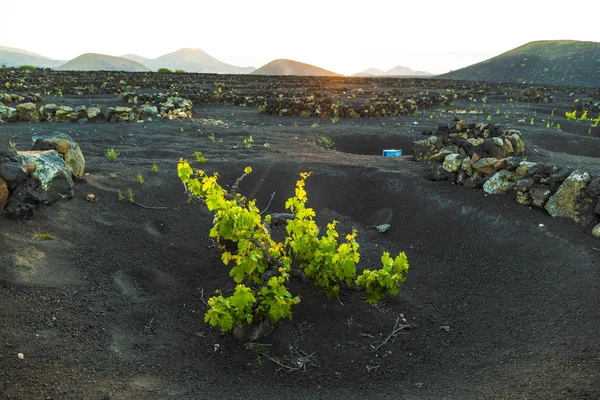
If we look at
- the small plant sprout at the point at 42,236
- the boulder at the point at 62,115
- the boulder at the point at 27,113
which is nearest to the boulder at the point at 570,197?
the small plant sprout at the point at 42,236

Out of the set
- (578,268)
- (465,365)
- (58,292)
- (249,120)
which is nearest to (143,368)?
(58,292)

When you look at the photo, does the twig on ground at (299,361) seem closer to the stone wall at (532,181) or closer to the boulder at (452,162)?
the stone wall at (532,181)

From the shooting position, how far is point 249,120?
845 inches

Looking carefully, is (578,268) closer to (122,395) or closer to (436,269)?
(436,269)

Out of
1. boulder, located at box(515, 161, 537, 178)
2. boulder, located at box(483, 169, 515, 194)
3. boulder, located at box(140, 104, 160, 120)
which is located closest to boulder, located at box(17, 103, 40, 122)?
boulder, located at box(140, 104, 160, 120)

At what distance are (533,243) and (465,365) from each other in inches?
116

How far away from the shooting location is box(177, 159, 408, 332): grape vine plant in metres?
4.54

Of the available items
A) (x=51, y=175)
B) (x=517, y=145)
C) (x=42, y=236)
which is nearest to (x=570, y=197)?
(x=517, y=145)

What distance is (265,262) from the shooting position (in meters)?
5.48

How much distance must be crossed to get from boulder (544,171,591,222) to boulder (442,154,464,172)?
2456 mm

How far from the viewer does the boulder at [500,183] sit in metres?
7.98

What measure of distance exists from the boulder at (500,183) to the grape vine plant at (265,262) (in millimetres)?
3864

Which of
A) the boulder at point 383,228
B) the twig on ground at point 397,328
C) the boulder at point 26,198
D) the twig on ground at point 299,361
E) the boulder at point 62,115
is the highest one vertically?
the boulder at point 62,115

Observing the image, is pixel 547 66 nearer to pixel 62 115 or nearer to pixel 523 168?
pixel 523 168
